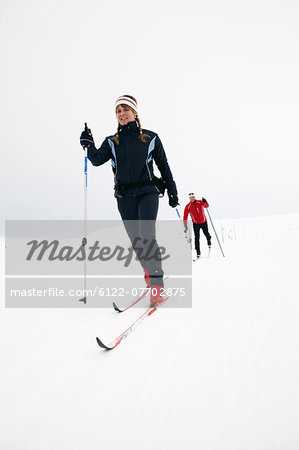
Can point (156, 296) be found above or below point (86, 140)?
below

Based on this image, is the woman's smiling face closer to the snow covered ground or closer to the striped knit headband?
Result: the striped knit headband

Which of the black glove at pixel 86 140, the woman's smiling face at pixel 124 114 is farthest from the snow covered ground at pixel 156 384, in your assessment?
the woman's smiling face at pixel 124 114

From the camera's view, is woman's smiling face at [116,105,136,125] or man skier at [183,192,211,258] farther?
man skier at [183,192,211,258]

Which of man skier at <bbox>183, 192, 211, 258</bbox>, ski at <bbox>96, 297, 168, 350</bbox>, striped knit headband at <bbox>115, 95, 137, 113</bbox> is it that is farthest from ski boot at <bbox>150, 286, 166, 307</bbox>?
man skier at <bbox>183, 192, 211, 258</bbox>

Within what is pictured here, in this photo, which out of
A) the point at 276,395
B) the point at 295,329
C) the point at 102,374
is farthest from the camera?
the point at 295,329

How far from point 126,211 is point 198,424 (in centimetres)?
238

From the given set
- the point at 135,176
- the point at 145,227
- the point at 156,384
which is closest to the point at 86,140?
the point at 135,176

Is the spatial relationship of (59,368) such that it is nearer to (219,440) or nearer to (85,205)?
(219,440)

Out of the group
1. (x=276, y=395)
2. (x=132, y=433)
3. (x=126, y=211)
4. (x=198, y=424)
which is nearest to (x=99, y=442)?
(x=132, y=433)

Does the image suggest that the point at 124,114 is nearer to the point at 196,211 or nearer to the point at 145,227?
the point at 145,227

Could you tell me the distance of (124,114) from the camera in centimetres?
294

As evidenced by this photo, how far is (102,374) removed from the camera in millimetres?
1306

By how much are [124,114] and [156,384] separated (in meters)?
2.85

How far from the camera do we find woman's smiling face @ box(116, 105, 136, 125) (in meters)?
2.93
